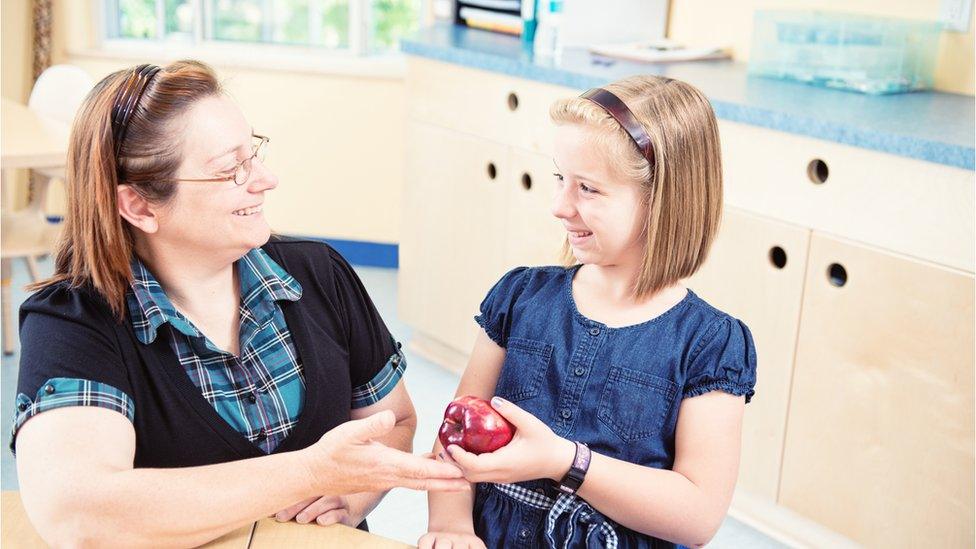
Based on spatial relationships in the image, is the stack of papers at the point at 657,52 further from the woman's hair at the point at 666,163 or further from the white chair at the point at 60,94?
the woman's hair at the point at 666,163

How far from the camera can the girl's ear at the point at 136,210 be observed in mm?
1359

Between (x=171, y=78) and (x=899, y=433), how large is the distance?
64.9 inches

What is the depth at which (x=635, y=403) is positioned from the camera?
1357 mm

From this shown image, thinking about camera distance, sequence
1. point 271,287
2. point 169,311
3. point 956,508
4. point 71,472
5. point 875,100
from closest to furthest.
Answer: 1. point 71,472
2. point 169,311
3. point 271,287
4. point 956,508
5. point 875,100

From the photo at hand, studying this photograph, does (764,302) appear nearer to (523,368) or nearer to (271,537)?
(523,368)

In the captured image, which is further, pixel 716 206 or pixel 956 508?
pixel 956 508

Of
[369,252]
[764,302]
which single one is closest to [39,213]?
[369,252]

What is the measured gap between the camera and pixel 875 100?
102 inches

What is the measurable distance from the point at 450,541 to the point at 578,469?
0.19 m

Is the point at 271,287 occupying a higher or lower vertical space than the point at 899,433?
higher

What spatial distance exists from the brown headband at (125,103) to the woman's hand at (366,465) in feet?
1.50

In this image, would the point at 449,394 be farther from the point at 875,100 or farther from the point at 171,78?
the point at 171,78

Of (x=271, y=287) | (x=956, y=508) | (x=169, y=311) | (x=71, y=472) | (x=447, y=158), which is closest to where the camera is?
(x=71, y=472)

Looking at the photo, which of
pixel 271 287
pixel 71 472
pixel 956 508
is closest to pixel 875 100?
pixel 956 508
